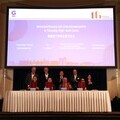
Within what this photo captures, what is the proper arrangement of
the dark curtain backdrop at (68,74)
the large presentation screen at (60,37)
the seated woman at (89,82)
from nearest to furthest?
1. the seated woman at (89,82)
2. the large presentation screen at (60,37)
3. the dark curtain backdrop at (68,74)

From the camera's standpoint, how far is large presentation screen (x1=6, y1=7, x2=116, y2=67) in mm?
8555

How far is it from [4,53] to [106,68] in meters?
2.96

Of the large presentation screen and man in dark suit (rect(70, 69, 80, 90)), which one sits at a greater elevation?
the large presentation screen

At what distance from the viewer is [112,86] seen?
885 cm

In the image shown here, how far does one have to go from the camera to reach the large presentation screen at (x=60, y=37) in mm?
8555

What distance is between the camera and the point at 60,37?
8.68m
